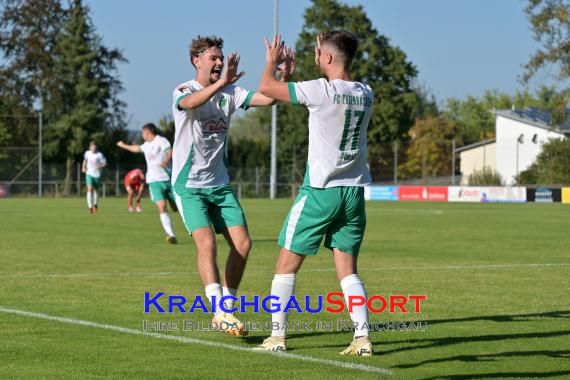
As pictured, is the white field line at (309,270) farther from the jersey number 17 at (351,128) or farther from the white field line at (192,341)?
the jersey number 17 at (351,128)

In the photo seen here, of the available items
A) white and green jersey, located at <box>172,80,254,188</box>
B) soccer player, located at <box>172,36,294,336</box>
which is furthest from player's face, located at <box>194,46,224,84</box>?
white and green jersey, located at <box>172,80,254,188</box>

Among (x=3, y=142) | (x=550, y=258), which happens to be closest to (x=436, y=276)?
(x=550, y=258)

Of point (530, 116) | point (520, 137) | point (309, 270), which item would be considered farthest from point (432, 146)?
point (309, 270)

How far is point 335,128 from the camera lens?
289 inches

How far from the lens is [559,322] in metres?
9.06

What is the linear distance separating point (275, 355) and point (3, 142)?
60.4 metres

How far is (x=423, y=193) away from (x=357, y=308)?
168ft

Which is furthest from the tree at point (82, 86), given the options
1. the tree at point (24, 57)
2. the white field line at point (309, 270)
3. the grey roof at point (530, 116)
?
the white field line at point (309, 270)

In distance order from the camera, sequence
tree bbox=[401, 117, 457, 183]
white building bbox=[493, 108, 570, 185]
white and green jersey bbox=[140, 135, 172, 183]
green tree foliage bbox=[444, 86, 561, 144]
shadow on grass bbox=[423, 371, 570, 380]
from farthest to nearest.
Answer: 1. green tree foliage bbox=[444, 86, 561, 144]
2. tree bbox=[401, 117, 457, 183]
3. white building bbox=[493, 108, 570, 185]
4. white and green jersey bbox=[140, 135, 172, 183]
5. shadow on grass bbox=[423, 371, 570, 380]

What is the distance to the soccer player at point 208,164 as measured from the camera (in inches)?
333

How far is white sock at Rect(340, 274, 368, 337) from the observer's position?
290 inches

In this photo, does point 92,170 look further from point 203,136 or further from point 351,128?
point 351,128

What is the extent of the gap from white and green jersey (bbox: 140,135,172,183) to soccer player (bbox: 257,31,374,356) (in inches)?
482

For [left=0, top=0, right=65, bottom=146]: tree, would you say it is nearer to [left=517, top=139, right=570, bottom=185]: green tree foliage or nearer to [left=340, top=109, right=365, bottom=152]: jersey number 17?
[left=517, top=139, right=570, bottom=185]: green tree foliage
